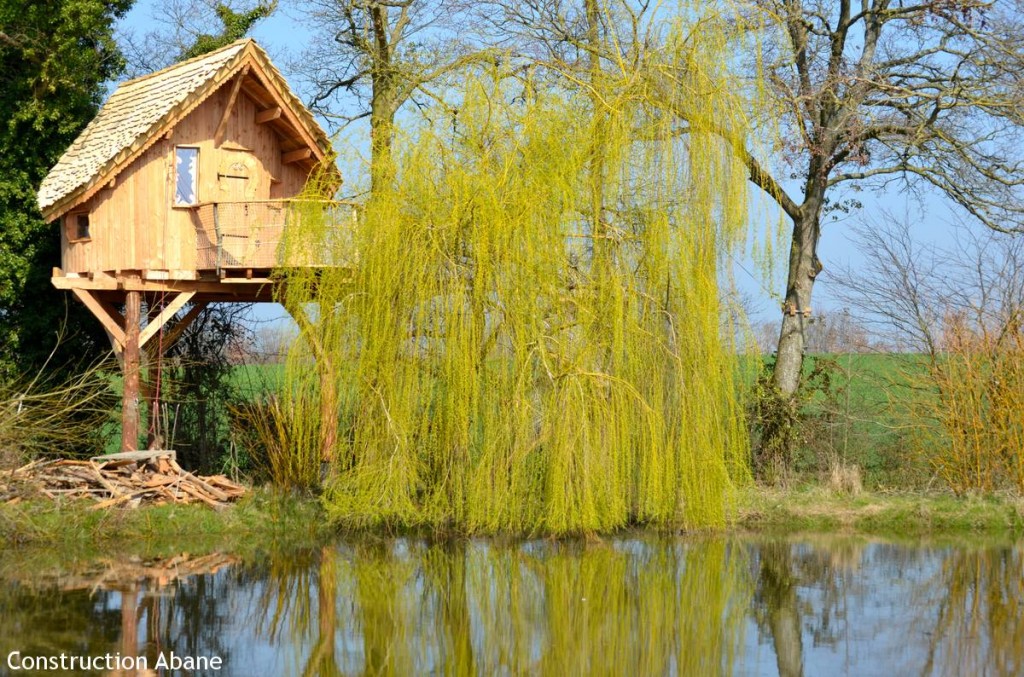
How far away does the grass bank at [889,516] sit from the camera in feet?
55.5

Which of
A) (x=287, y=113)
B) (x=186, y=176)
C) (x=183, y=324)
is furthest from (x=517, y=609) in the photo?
(x=287, y=113)

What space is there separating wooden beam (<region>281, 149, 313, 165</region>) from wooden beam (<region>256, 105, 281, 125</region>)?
723mm

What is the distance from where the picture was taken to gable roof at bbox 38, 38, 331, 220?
1828cm

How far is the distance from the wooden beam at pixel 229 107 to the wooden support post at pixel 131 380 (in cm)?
298

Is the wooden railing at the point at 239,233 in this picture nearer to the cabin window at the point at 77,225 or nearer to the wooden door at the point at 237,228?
the wooden door at the point at 237,228

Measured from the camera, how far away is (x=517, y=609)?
38.8ft

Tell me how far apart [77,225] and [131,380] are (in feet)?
8.79

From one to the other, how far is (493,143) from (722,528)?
5900 millimetres

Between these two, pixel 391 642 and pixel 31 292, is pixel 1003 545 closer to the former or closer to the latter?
pixel 391 642

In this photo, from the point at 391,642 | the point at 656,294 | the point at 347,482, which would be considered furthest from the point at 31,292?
the point at 391,642

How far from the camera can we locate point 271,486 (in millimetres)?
17000

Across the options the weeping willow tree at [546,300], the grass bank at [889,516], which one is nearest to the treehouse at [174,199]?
the weeping willow tree at [546,300]

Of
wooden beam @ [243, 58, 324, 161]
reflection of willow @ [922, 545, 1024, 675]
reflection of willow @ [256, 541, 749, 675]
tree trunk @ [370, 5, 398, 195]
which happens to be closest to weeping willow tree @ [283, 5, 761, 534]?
reflection of willow @ [256, 541, 749, 675]

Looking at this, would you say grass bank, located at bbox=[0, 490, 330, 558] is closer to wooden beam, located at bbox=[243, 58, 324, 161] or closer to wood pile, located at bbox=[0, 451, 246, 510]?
wood pile, located at bbox=[0, 451, 246, 510]
